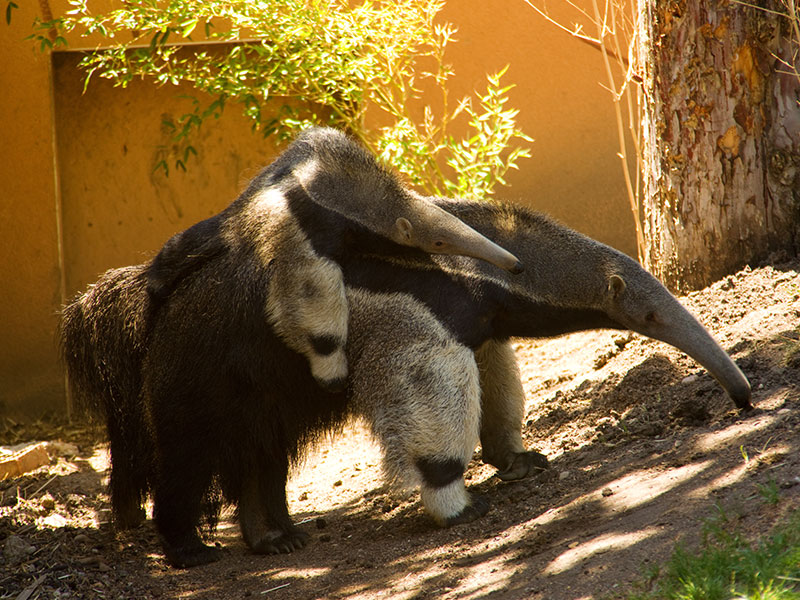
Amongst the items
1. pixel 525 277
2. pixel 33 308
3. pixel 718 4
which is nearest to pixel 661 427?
pixel 525 277

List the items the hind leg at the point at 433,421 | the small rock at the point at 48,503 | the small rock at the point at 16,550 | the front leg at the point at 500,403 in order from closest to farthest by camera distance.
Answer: the small rock at the point at 16,550
the hind leg at the point at 433,421
the front leg at the point at 500,403
the small rock at the point at 48,503

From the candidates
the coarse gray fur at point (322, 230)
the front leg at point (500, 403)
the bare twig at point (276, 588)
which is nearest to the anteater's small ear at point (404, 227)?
the coarse gray fur at point (322, 230)

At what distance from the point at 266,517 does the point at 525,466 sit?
57.6 inches

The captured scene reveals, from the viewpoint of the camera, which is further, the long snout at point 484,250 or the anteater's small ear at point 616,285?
the anteater's small ear at point 616,285

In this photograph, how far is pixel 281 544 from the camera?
503 cm

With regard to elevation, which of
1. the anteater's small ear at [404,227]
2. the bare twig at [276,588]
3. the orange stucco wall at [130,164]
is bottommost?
the bare twig at [276,588]

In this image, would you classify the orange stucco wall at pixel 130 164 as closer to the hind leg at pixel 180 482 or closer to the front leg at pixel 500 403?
Answer: the front leg at pixel 500 403

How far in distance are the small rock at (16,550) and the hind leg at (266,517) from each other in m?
1.12

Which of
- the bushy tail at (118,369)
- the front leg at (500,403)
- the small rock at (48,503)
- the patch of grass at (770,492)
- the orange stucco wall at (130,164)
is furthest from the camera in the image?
the orange stucco wall at (130,164)

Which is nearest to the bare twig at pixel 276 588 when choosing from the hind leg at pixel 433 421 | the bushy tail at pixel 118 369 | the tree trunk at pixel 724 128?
the hind leg at pixel 433 421

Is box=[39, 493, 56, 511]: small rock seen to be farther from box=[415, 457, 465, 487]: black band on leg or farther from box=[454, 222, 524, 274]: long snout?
box=[454, 222, 524, 274]: long snout

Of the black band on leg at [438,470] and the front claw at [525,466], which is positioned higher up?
the black band on leg at [438,470]

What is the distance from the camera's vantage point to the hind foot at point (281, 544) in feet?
16.4

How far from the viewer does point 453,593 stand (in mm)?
3619
